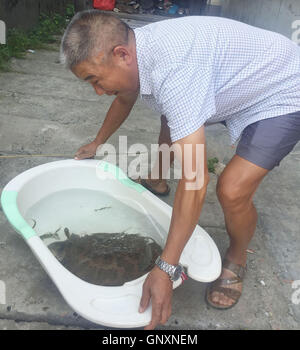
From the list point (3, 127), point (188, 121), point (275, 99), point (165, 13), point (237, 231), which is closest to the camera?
point (188, 121)

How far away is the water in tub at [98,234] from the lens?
5.55ft

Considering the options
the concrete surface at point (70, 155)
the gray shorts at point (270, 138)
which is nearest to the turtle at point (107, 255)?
the concrete surface at point (70, 155)

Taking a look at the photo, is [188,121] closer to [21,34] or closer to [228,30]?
[228,30]

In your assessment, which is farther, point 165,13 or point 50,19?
point 165,13

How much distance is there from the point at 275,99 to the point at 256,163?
10.6 inches

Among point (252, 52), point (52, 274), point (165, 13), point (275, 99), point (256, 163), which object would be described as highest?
point (252, 52)

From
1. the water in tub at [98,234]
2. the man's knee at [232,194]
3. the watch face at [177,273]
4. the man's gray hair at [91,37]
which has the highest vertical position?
the man's gray hair at [91,37]

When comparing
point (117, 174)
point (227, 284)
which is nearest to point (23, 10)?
point (117, 174)

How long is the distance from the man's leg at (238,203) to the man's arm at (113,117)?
0.70 m

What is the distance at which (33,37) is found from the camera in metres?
4.95

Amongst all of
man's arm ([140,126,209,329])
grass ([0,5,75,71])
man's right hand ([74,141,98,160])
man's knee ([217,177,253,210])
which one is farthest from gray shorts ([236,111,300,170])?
grass ([0,5,75,71])

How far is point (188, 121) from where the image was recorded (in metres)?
1.16

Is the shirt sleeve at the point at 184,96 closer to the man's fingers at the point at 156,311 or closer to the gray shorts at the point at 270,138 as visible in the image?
the gray shorts at the point at 270,138

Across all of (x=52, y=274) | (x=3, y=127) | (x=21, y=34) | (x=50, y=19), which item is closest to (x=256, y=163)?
(x=52, y=274)
